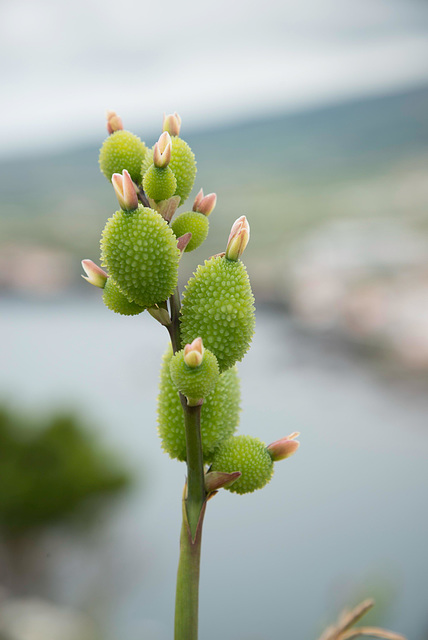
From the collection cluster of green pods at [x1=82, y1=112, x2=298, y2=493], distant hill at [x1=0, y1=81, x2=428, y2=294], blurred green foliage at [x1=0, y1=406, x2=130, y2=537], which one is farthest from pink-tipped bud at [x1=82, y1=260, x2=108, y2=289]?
distant hill at [x1=0, y1=81, x2=428, y2=294]

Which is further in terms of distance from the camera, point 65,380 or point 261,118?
point 261,118

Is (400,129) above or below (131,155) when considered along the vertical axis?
above

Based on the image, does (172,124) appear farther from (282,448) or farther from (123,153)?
(282,448)

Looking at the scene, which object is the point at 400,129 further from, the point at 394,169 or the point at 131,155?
the point at 131,155

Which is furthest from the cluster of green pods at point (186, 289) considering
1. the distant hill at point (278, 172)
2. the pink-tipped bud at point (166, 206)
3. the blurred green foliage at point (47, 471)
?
the distant hill at point (278, 172)

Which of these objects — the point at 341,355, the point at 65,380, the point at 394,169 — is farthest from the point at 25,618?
the point at 394,169

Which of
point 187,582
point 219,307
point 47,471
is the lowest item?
point 47,471

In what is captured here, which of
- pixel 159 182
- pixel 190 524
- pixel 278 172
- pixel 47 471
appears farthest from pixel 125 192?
pixel 278 172
